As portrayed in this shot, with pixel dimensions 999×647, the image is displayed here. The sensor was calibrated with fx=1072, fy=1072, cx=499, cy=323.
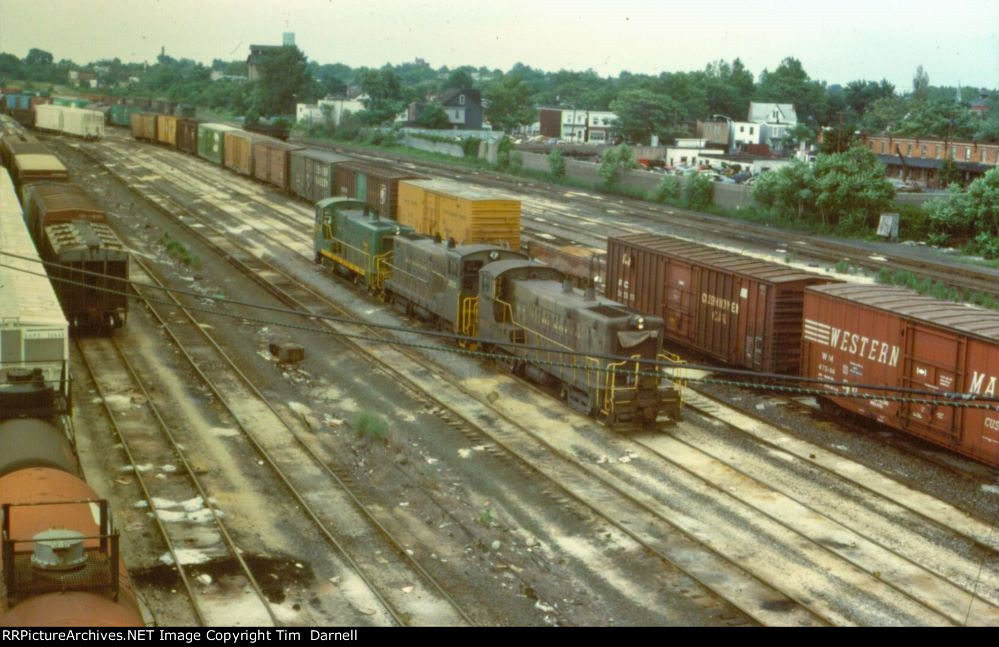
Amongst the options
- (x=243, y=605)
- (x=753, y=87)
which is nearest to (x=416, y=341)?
(x=243, y=605)

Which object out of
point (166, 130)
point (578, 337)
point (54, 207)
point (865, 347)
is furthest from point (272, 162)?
point (865, 347)

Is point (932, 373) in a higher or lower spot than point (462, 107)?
lower

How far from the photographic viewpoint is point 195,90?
19200 cm

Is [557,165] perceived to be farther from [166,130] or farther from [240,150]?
[166,130]

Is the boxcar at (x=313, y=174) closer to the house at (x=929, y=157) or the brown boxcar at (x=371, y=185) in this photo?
the brown boxcar at (x=371, y=185)

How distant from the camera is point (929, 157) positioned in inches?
3883

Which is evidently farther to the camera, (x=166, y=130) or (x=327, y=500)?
(x=166, y=130)

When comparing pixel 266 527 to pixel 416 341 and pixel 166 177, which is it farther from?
pixel 166 177

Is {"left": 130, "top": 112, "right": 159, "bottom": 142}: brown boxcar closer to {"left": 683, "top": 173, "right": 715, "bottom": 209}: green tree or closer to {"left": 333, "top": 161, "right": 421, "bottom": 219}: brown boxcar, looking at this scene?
{"left": 333, "top": 161, "right": 421, "bottom": 219}: brown boxcar

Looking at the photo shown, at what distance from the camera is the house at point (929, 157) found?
88625 millimetres

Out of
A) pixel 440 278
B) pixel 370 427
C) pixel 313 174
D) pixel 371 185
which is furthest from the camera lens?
pixel 313 174

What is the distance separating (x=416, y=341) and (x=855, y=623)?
19739 mm

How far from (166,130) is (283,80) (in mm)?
55913

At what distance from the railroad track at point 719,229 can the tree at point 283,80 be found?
79.1 metres
